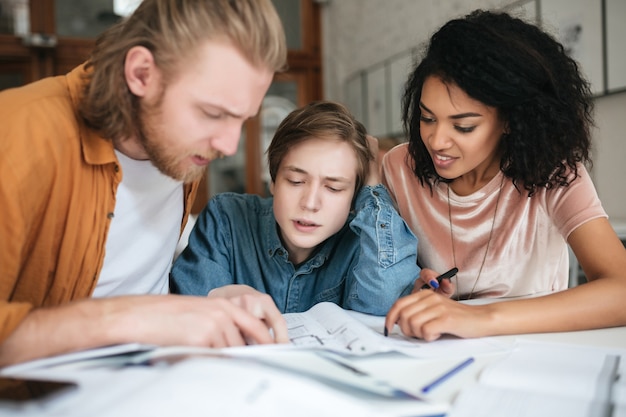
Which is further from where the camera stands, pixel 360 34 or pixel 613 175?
pixel 360 34

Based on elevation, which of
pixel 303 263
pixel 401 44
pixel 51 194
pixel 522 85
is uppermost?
pixel 401 44

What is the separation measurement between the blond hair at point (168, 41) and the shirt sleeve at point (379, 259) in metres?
0.41

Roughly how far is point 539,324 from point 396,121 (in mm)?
3623

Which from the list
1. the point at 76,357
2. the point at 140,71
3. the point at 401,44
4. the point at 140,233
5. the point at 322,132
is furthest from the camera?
the point at 401,44

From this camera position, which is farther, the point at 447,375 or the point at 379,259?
the point at 379,259

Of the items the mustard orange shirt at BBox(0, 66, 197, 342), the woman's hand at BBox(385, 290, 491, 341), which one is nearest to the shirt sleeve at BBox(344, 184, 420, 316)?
the woman's hand at BBox(385, 290, 491, 341)

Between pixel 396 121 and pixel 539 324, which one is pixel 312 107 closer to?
pixel 539 324

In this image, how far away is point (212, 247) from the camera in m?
1.29

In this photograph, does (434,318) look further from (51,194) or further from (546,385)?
(51,194)

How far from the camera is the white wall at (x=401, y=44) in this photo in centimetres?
269

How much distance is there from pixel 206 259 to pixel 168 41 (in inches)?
20.3

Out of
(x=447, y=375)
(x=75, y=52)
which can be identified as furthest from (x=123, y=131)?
(x=75, y=52)

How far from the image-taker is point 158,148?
0.98 metres

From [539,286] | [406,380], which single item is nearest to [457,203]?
[539,286]
